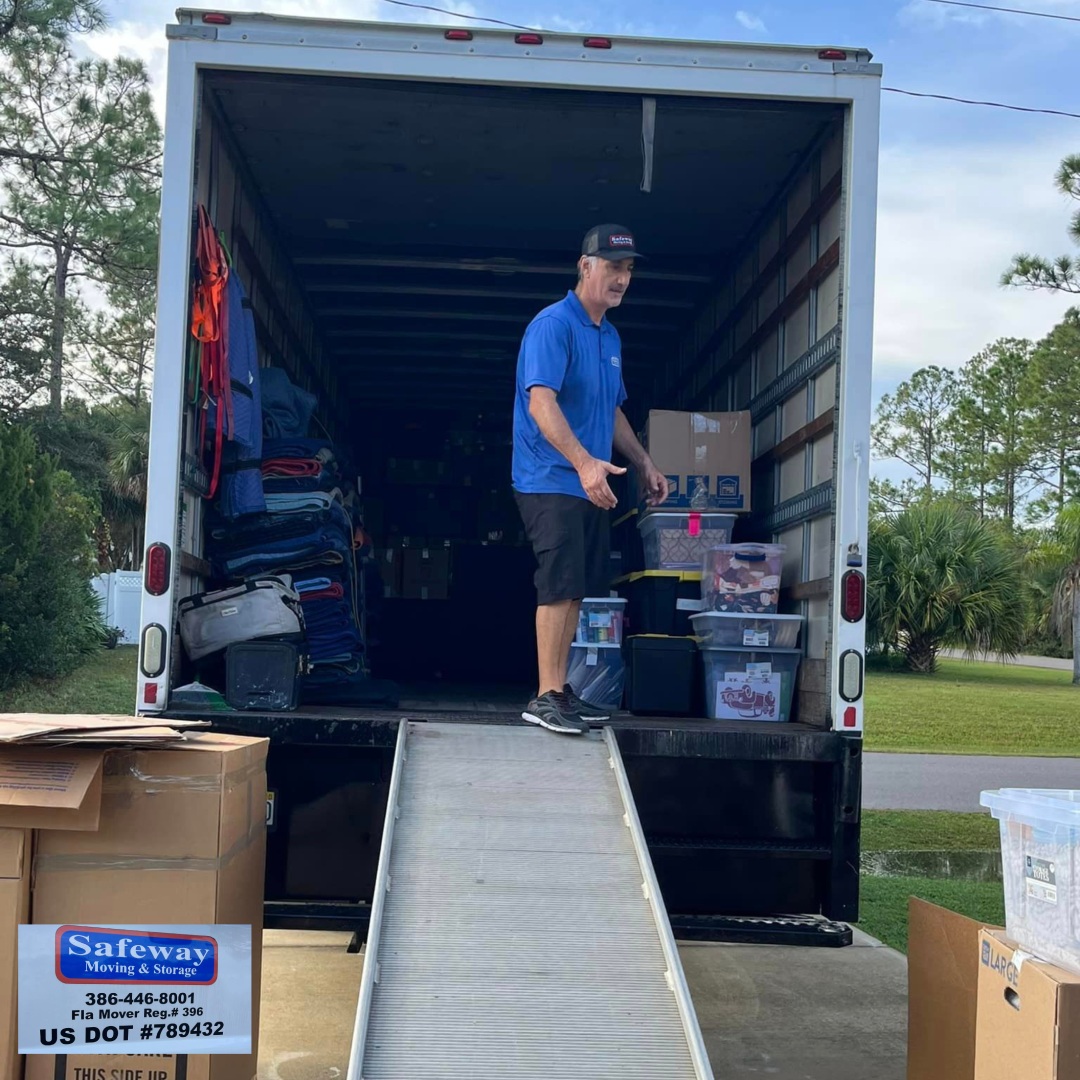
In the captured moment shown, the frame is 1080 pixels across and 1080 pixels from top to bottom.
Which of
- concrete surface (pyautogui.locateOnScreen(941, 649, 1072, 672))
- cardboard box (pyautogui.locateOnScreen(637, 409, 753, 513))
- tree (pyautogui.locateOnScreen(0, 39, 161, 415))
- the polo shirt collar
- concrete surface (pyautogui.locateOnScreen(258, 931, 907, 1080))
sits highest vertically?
tree (pyautogui.locateOnScreen(0, 39, 161, 415))

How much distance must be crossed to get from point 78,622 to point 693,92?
12.8 metres

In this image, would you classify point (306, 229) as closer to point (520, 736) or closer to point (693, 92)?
point (693, 92)

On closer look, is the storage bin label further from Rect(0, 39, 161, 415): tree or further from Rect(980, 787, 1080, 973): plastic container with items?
Rect(0, 39, 161, 415): tree

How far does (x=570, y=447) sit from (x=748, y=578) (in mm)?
1062

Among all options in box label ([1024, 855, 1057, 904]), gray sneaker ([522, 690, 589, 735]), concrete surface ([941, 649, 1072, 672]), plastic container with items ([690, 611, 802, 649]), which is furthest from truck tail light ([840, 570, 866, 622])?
concrete surface ([941, 649, 1072, 672])

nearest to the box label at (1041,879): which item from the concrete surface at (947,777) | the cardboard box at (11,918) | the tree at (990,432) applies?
the cardboard box at (11,918)

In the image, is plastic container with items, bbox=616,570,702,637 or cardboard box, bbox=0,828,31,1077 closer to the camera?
cardboard box, bbox=0,828,31,1077

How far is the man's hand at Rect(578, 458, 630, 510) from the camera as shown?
13.8 ft

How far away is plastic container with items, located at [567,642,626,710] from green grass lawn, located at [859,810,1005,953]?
2125mm

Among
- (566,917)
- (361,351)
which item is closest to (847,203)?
(566,917)

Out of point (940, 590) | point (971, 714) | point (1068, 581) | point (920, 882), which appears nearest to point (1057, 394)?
point (1068, 581)

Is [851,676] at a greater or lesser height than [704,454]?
lesser

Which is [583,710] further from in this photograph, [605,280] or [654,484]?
[605,280]

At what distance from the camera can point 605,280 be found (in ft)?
15.2
